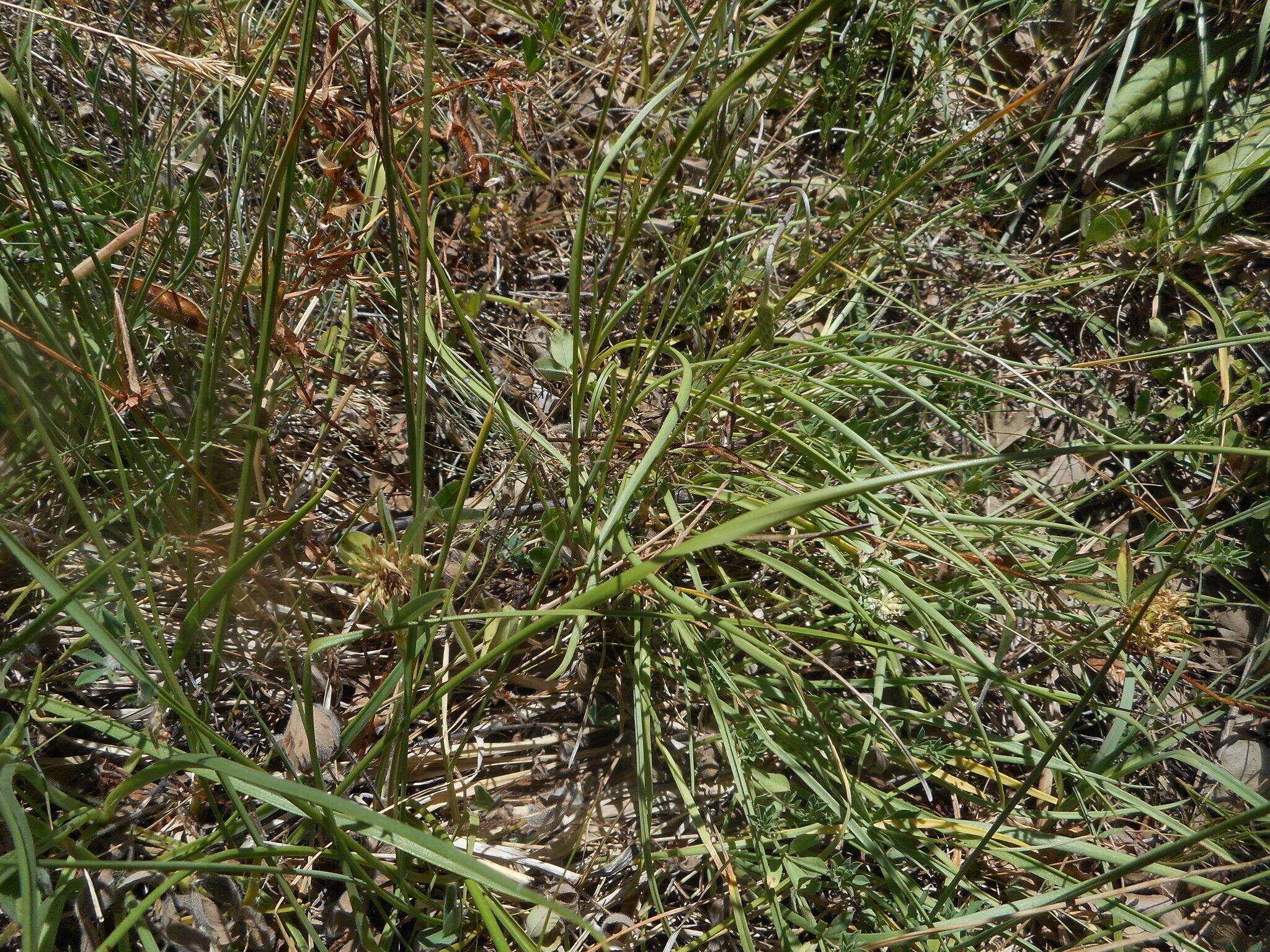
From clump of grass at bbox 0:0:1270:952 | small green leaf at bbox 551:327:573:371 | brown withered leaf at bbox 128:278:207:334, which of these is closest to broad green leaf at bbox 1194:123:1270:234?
clump of grass at bbox 0:0:1270:952

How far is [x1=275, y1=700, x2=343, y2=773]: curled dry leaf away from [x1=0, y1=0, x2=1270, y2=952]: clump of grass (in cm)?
1

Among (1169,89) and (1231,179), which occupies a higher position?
(1169,89)

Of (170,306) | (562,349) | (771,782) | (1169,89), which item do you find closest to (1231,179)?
(1169,89)

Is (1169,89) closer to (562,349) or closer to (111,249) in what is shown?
(562,349)

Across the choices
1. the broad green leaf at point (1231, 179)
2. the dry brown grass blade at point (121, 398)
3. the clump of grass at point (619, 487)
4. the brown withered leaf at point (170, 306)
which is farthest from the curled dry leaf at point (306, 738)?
the broad green leaf at point (1231, 179)

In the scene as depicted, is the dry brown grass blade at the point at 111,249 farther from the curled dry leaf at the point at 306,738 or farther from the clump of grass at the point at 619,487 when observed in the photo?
the curled dry leaf at the point at 306,738

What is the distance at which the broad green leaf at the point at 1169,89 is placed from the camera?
1.84 m

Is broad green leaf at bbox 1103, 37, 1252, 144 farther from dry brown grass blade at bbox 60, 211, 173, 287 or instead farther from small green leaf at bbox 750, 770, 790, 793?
dry brown grass blade at bbox 60, 211, 173, 287

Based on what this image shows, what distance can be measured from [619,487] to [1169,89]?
164 centimetres

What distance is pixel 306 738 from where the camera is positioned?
1264 mm

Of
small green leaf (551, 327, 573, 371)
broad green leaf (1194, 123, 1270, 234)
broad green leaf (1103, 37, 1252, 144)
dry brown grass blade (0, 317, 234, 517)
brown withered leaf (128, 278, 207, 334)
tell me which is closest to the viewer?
dry brown grass blade (0, 317, 234, 517)

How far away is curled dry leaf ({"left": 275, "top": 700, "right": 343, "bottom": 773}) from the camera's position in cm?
127

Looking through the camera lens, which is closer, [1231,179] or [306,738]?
[306,738]

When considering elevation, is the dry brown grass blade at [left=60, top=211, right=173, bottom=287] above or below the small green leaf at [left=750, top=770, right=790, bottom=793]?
above
